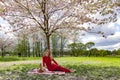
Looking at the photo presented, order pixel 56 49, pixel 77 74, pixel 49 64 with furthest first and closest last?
pixel 56 49 < pixel 49 64 < pixel 77 74

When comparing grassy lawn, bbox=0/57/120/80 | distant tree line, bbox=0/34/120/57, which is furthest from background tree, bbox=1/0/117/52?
distant tree line, bbox=0/34/120/57

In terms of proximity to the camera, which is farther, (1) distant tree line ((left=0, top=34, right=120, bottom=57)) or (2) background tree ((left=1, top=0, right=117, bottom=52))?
(1) distant tree line ((left=0, top=34, right=120, bottom=57))

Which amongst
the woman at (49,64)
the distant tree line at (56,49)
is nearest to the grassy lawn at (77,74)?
the woman at (49,64)

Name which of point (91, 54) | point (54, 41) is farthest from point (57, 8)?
point (91, 54)

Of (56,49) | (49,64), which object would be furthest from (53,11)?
(56,49)

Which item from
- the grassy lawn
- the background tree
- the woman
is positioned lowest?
the grassy lawn

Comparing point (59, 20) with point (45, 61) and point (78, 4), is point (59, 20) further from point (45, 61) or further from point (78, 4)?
point (45, 61)

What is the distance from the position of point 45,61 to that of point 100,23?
25.2 ft

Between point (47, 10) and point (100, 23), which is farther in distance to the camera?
point (47, 10)

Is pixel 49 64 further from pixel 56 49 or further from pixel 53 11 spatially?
pixel 56 49

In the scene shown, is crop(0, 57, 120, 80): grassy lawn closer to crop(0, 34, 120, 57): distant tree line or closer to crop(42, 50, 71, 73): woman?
crop(42, 50, 71, 73): woman

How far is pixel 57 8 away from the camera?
86.1ft

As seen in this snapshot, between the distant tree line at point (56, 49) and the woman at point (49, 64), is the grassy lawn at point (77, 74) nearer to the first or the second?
the woman at point (49, 64)

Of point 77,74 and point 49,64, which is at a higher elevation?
point 49,64
